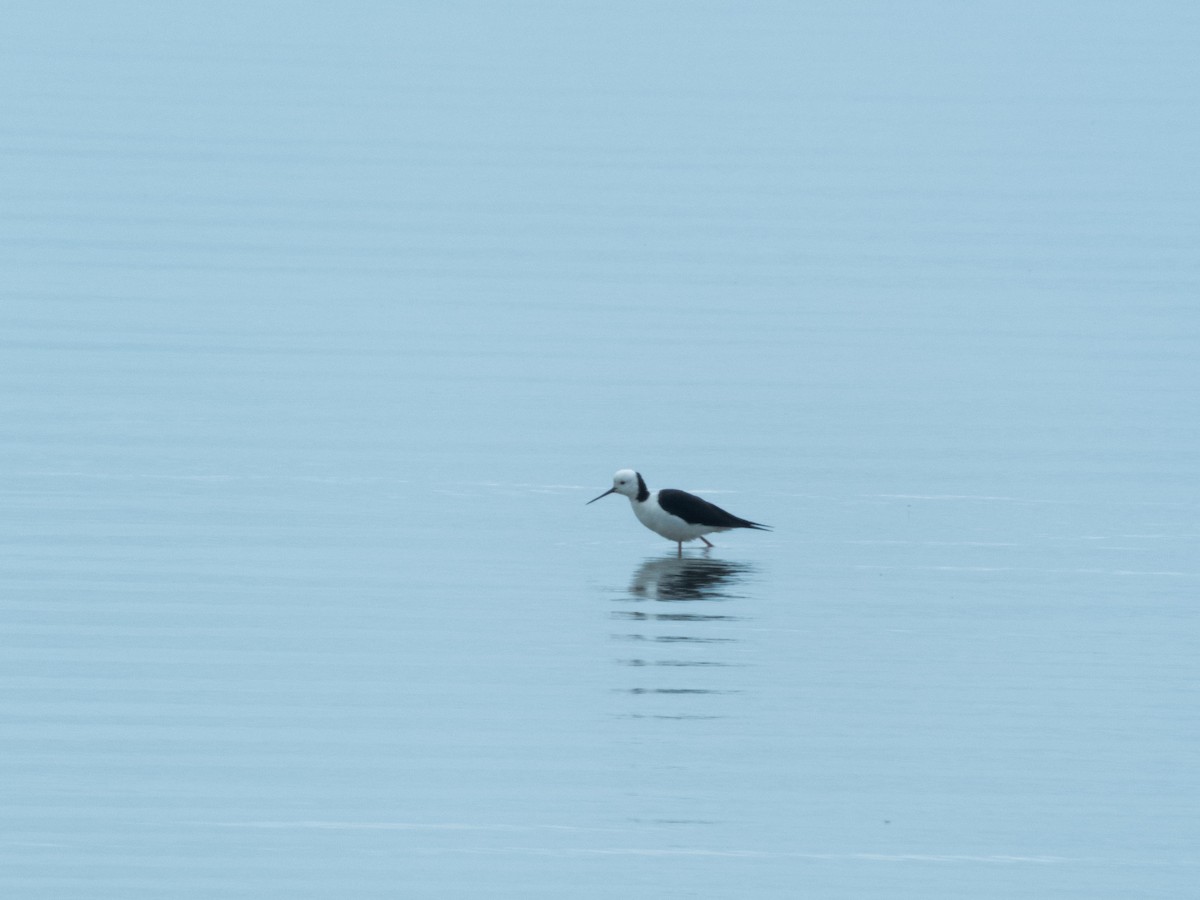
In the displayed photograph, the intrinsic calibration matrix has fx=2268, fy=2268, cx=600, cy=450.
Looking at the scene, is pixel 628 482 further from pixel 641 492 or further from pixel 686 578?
pixel 686 578

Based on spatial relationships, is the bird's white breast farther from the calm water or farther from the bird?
the calm water

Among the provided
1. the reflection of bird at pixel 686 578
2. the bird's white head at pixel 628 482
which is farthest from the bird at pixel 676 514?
the reflection of bird at pixel 686 578

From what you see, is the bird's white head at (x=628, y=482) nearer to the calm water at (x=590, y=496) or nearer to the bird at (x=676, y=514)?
the bird at (x=676, y=514)

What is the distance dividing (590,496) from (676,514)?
0.91 metres

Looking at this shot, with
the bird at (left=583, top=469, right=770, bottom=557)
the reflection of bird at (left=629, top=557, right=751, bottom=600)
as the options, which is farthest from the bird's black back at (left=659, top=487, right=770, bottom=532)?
the reflection of bird at (left=629, top=557, right=751, bottom=600)

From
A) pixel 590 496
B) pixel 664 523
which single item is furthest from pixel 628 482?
pixel 590 496

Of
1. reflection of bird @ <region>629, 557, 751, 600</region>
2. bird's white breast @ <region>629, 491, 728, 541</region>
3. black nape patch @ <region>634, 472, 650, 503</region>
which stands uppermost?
black nape patch @ <region>634, 472, 650, 503</region>

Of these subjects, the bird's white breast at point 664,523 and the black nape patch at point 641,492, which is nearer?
the bird's white breast at point 664,523

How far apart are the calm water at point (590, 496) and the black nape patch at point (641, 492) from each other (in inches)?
8.6

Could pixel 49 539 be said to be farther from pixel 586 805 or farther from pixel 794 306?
pixel 794 306

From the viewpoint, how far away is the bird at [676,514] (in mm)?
9094

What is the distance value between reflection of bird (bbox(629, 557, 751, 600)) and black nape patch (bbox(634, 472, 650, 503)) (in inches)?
10.4

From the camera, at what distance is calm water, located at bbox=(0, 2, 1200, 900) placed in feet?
20.0

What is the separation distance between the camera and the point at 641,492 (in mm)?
9336
